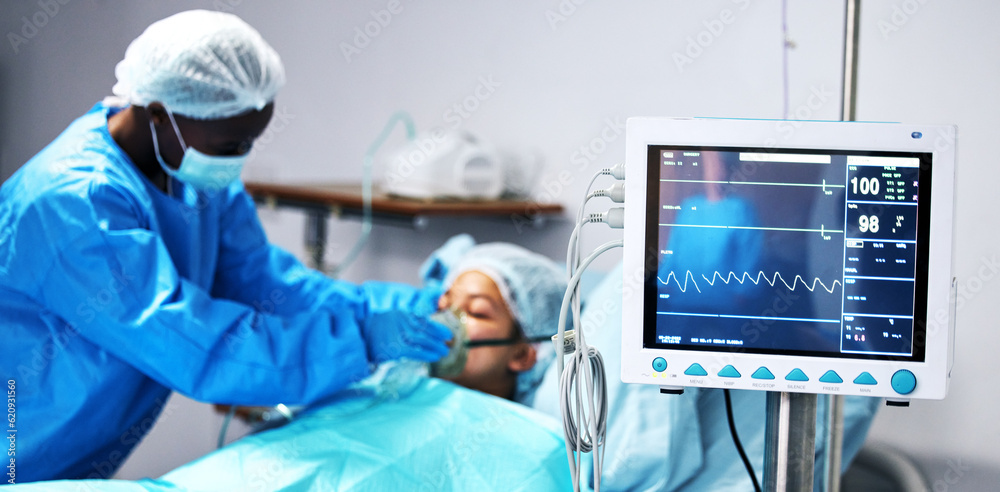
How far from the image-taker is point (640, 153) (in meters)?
0.79

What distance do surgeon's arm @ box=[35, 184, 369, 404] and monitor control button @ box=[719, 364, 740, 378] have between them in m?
0.74

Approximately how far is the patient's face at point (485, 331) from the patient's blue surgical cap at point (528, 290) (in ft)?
0.07

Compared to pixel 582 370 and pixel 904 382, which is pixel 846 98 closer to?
pixel 904 382

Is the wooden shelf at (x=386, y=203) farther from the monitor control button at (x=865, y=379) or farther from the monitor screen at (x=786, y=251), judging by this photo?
the monitor control button at (x=865, y=379)

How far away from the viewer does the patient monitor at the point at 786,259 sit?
772 millimetres

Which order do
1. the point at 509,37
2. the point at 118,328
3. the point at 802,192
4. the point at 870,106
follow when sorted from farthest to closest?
the point at 509,37 < the point at 870,106 < the point at 118,328 < the point at 802,192

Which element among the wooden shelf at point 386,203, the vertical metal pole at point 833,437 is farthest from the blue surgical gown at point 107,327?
the vertical metal pole at point 833,437

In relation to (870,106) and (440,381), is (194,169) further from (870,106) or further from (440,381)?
(870,106)

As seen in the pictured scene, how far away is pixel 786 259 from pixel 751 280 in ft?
0.14

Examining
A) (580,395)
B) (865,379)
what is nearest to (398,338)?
(580,395)

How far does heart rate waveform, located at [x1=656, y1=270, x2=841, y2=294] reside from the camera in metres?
0.79

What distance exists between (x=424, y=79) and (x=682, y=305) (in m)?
1.68

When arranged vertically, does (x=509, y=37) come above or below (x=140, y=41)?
above

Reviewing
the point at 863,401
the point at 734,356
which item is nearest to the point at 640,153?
the point at 734,356
